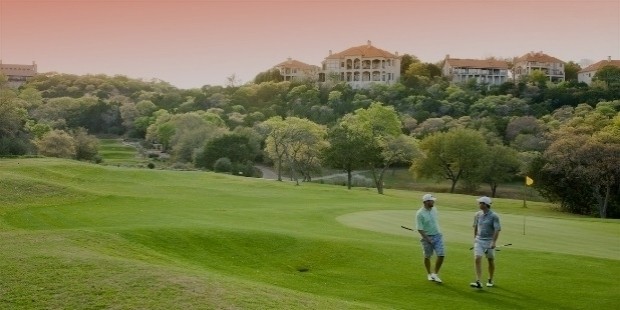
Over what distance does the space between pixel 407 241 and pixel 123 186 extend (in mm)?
25814

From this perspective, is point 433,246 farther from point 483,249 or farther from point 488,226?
point 488,226

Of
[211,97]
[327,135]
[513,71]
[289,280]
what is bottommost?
[289,280]

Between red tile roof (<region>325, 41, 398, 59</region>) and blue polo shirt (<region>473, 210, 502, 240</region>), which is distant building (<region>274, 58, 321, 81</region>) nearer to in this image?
red tile roof (<region>325, 41, 398, 59</region>)

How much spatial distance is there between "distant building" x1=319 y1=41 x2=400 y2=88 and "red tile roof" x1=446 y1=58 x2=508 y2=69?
1533 cm

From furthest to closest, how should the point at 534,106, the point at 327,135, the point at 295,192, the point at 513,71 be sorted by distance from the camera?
the point at 513,71
the point at 534,106
the point at 327,135
the point at 295,192

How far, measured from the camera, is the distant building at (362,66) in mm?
162500

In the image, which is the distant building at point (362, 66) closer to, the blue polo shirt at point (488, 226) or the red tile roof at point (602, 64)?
the red tile roof at point (602, 64)

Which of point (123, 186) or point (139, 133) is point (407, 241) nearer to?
point (123, 186)

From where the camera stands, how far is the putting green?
2144 cm

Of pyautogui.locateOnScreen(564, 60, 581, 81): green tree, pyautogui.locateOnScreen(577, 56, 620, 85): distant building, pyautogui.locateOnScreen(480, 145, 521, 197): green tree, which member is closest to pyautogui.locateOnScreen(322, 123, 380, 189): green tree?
pyautogui.locateOnScreen(480, 145, 521, 197): green tree

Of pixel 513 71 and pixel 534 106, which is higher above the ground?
pixel 513 71

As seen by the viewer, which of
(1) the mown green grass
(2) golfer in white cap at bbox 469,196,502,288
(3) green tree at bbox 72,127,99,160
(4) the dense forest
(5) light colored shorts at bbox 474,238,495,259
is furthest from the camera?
(3) green tree at bbox 72,127,99,160

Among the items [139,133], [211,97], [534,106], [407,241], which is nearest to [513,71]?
[534,106]

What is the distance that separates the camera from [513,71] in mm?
178750
